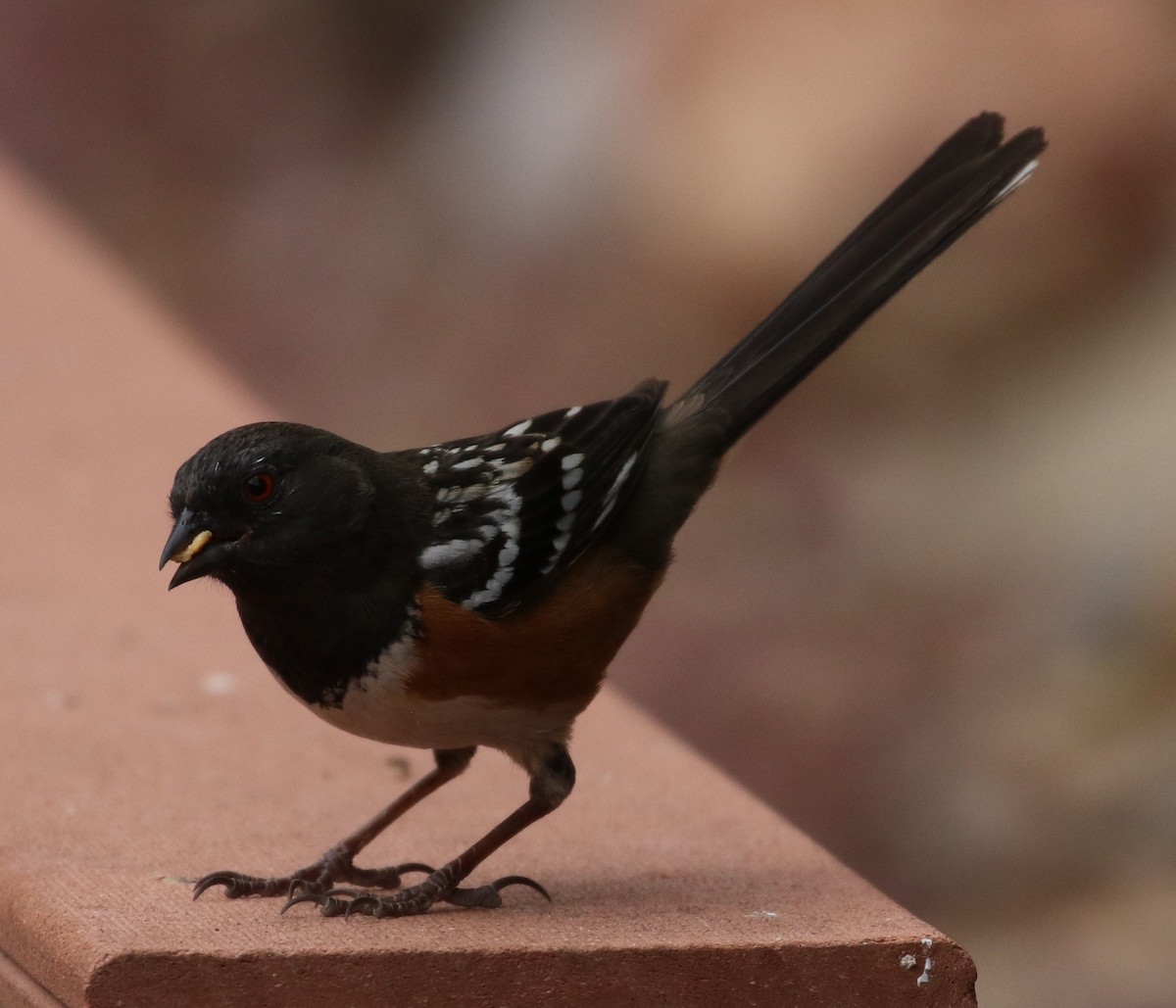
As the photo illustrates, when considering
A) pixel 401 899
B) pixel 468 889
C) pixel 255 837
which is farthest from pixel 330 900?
pixel 255 837

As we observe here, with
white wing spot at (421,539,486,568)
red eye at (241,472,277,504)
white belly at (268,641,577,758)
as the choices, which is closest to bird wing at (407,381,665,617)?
white wing spot at (421,539,486,568)

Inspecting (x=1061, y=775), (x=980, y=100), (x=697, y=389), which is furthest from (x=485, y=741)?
(x=980, y=100)

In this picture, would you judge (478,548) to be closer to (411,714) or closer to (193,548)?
(411,714)

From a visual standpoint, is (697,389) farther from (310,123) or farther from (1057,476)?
(310,123)

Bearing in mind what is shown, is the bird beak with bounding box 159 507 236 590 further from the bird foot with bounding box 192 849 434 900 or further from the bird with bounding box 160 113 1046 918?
the bird foot with bounding box 192 849 434 900

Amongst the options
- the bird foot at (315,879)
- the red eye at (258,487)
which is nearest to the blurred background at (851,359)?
the bird foot at (315,879)

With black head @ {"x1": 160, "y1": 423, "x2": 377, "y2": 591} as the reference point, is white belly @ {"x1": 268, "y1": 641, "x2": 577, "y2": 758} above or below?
below
